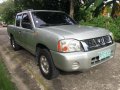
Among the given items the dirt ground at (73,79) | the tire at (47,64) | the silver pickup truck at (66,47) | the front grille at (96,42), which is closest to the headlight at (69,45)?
the silver pickup truck at (66,47)

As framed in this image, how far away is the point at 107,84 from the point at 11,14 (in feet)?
88.8

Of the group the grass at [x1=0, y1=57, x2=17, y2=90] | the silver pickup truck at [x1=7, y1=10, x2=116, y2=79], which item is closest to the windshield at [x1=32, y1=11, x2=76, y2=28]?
the silver pickup truck at [x1=7, y1=10, x2=116, y2=79]

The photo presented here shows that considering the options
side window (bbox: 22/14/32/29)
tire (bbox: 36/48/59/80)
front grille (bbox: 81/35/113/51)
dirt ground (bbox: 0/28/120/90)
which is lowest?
dirt ground (bbox: 0/28/120/90)

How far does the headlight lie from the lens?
147 inches

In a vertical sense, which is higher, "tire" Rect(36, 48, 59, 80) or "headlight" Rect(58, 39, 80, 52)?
"headlight" Rect(58, 39, 80, 52)

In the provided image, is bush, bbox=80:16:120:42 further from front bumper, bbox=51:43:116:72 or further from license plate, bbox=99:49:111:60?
front bumper, bbox=51:43:116:72

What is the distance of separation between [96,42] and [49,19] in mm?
1772

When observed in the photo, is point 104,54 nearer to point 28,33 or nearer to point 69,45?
point 69,45

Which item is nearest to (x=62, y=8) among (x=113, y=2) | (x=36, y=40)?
(x=113, y=2)

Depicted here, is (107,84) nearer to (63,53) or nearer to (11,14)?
(63,53)

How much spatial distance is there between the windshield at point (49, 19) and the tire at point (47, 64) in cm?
79

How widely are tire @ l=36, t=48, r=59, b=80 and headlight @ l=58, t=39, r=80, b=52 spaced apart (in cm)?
50

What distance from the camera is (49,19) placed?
524cm

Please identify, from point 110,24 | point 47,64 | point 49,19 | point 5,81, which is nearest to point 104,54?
point 47,64
